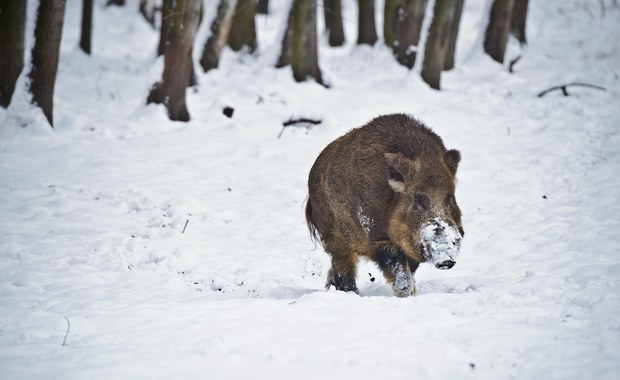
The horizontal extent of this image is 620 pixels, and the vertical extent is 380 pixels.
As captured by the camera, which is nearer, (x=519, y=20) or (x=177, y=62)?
(x=177, y=62)

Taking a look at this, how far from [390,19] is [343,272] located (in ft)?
39.7

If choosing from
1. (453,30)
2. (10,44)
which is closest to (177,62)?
(10,44)

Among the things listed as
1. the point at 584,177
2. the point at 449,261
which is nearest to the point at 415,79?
the point at 584,177

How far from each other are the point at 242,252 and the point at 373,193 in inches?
77.6

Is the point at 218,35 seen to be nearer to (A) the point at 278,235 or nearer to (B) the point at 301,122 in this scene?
(B) the point at 301,122

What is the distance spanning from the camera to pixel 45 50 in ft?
32.1

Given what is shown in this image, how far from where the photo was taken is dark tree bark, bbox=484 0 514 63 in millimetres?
15227

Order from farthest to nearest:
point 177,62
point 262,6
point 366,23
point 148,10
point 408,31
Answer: point 148,10
point 262,6
point 366,23
point 408,31
point 177,62

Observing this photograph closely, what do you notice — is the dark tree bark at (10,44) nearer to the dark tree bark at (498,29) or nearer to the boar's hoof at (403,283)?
the boar's hoof at (403,283)

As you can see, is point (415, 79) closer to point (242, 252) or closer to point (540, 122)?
point (540, 122)

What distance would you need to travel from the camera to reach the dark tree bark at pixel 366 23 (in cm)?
1702

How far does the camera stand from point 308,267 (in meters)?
6.84

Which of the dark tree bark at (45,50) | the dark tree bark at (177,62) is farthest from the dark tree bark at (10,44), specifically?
the dark tree bark at (177,62)

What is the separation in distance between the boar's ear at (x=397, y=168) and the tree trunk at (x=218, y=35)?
927 cm
